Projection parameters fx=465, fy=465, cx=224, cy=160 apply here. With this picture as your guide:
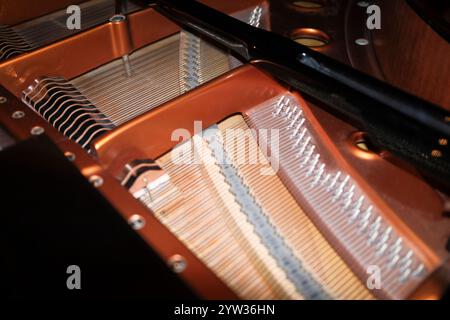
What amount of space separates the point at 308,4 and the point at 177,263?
70.7 inches

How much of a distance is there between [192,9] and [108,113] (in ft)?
1.74

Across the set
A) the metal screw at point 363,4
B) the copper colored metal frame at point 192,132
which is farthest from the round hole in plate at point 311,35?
the metal screw at point 363,4

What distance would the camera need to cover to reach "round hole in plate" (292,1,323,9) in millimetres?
2359

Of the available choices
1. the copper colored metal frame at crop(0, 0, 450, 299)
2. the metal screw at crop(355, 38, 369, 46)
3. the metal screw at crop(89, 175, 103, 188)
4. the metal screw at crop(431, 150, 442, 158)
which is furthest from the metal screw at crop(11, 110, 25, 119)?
the metal screw at crop(355, 38, 369, 46)

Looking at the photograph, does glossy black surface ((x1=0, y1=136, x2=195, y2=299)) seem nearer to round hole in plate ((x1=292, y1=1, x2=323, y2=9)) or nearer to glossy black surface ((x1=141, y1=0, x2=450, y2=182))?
glossy black surface ((x1=141, y1=0, x2=450, y2=182))

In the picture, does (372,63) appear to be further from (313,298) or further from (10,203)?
(10,203)

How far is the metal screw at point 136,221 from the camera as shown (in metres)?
1.19

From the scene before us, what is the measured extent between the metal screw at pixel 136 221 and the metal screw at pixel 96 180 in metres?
0.15

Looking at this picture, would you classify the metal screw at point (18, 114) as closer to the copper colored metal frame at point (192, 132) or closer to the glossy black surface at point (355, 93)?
the copper colored metal frame at point (192, 132)

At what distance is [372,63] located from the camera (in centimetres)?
197

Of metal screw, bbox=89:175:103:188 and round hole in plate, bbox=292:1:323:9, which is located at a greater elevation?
round hole in plate, bbox=292:1:323:9

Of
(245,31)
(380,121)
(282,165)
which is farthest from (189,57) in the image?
(380,121)

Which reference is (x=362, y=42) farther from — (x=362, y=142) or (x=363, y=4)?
(x=362, y=142)

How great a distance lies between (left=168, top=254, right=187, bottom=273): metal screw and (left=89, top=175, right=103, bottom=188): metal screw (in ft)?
1.01
